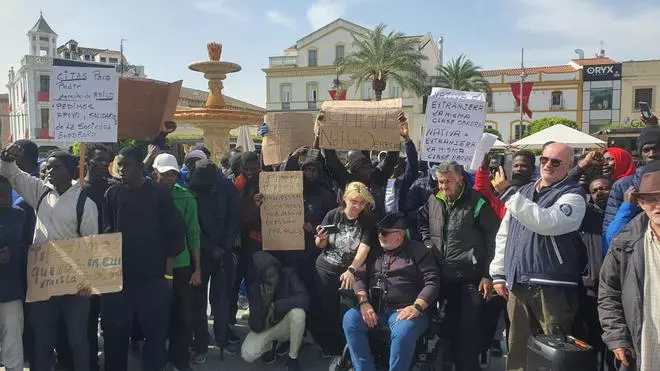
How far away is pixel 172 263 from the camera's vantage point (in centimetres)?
414

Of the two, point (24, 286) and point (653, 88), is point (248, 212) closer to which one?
point (24, 286)

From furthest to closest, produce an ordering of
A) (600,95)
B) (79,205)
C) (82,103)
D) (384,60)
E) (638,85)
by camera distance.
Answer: (600,95)
(638,85)
(384,60)
(82,103)
(79,205)

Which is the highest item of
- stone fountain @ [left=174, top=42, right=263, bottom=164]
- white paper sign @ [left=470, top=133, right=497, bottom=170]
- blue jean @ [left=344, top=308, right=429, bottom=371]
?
stone fountain @ [left=174, top=42, right=263, bottom=164]

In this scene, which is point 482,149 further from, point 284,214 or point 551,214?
point 284,214

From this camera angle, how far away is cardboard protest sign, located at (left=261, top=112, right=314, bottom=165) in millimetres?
5652

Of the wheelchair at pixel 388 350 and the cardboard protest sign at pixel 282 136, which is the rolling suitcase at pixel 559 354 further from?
the cardboard protest sign at pixel 282 136

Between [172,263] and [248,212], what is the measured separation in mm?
1120

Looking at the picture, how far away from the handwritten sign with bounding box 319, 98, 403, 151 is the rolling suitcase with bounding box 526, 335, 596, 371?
7.33 ft

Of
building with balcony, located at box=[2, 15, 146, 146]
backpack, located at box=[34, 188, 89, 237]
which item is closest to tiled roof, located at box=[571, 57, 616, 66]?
building with balcony, located at box=[2, 15, 146, 146]

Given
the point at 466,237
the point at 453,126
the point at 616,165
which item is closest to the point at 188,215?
the point at 466,237

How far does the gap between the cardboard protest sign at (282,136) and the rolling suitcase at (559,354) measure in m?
3.15

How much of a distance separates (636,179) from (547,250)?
0.84 m

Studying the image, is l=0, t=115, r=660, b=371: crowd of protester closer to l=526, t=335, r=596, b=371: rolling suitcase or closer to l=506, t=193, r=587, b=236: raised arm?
l=506, t=193, r=587, b=236: raised arm

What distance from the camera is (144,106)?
18.0 ft
